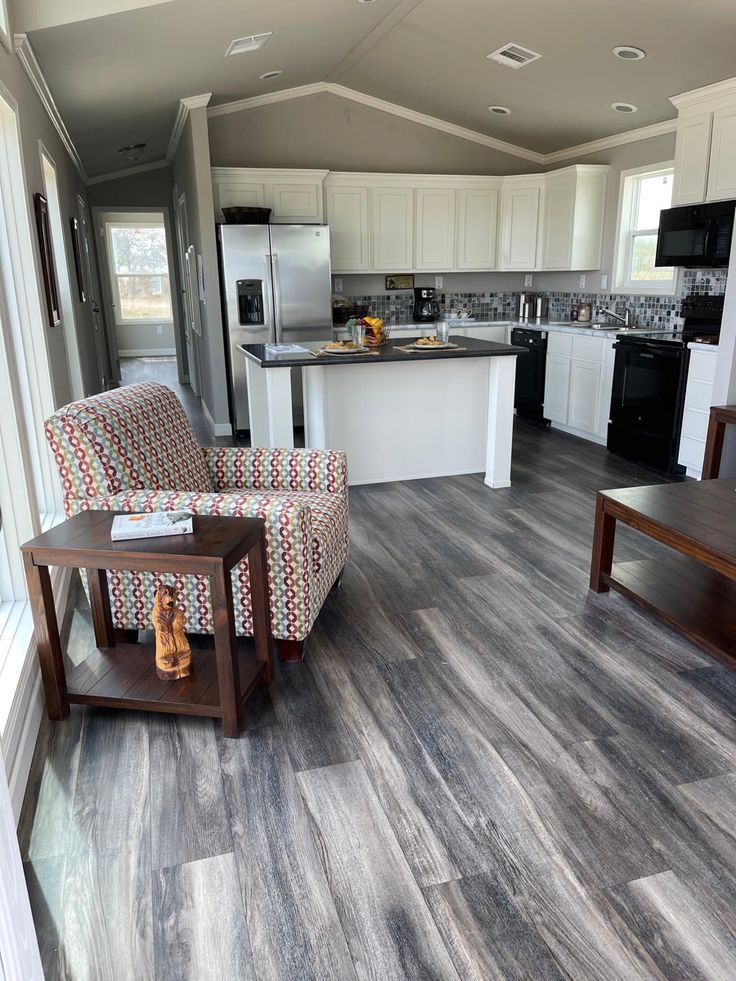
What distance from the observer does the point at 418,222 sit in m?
6.92

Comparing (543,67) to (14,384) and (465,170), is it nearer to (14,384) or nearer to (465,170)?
(465,170)

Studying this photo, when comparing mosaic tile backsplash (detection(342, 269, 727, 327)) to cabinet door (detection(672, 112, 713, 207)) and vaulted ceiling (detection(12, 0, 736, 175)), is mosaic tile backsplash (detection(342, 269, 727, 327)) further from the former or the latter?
vaulted ceiling (detection(12, 0, 736, 175))

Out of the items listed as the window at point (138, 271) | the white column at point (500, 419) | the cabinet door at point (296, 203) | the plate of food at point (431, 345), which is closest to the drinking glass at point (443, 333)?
the plate of food at point (431, 345)

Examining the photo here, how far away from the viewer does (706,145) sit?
4812 mm

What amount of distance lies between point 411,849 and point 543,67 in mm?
5303

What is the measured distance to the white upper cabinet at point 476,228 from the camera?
702cm

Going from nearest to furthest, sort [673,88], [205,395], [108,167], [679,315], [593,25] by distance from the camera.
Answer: [593,25]
[673,88]
[679,315]
[205,395]
[108,167]

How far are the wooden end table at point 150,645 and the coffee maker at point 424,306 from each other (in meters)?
5.40

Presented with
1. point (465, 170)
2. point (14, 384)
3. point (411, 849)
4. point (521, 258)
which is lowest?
point (411, 849)

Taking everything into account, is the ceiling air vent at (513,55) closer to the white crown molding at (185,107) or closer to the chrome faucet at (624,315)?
Answer: the chrome faucet at (624,315)

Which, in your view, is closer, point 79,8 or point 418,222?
point 79,8

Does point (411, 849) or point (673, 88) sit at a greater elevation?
point (673, 88)

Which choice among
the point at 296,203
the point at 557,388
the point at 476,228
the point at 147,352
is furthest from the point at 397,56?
the point at 147,352

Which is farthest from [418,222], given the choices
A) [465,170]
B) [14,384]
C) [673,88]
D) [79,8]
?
[14,384]
